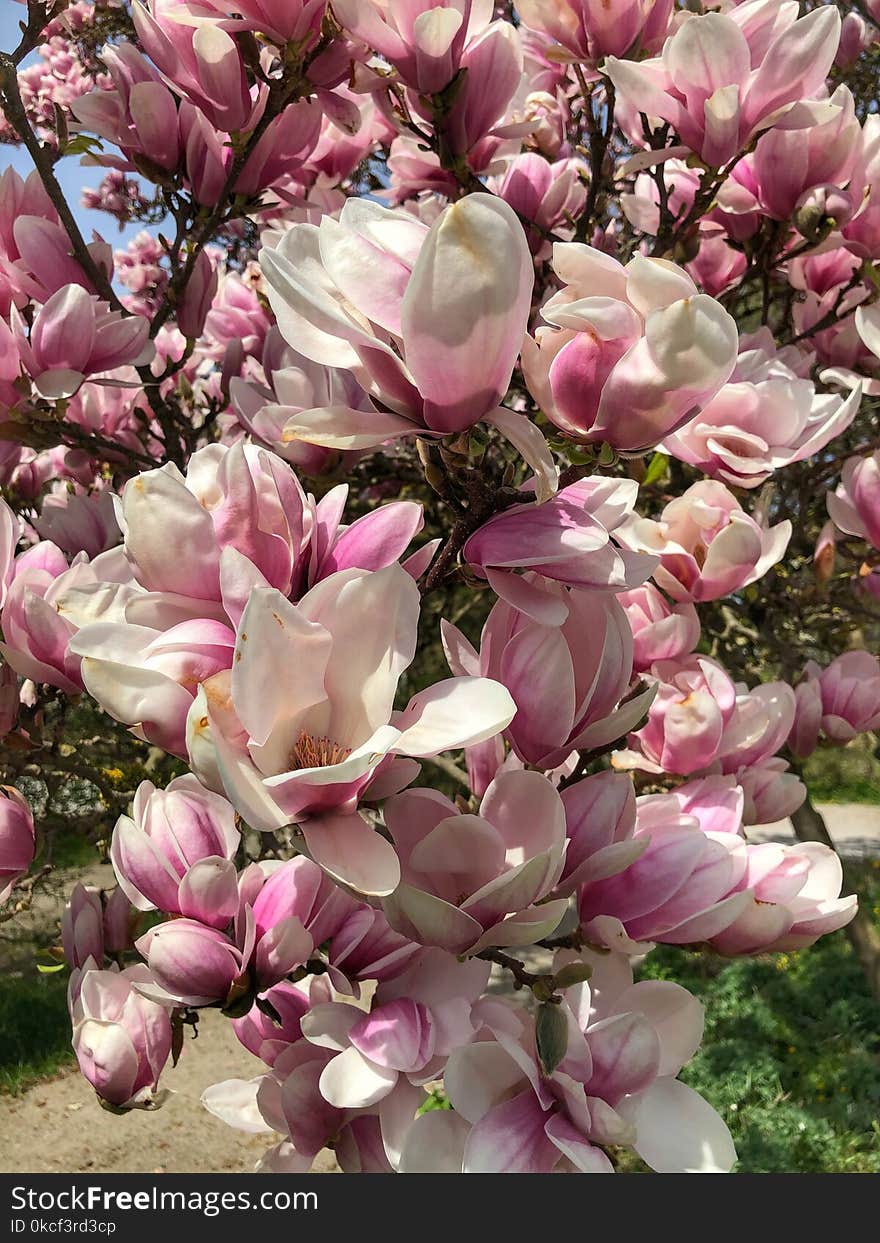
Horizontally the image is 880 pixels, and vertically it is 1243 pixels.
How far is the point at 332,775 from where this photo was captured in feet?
1.72

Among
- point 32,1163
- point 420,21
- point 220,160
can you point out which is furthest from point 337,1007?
point 32,1163

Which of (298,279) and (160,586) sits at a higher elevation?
(298,279)

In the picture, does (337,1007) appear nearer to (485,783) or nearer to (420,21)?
(485,783)

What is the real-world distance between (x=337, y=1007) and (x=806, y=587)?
137 centimetres

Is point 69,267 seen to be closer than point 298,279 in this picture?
No

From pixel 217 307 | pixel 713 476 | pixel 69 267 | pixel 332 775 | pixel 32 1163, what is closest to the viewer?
pixel 332 775

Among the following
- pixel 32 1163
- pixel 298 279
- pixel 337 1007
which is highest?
pixel 298 279

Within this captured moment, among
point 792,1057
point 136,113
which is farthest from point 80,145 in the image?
point 792,1057

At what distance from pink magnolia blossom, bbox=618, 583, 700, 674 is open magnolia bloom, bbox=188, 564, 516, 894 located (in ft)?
1.59

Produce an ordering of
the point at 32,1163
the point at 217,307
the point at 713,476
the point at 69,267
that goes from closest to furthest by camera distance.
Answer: the point at 713,476
the point at 69,267
the point at 217,307
the point at 32,1163

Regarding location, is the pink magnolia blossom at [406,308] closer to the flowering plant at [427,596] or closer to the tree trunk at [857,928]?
the flowering plant at [427,596]

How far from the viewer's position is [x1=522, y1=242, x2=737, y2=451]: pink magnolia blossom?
589mm

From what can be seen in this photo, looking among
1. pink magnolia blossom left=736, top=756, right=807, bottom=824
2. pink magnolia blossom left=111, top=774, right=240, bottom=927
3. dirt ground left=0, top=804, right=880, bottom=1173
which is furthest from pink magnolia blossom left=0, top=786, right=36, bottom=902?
dirt ground left=0, top=804, right=880, bottom=1173

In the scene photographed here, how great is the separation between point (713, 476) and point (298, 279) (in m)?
0.62
